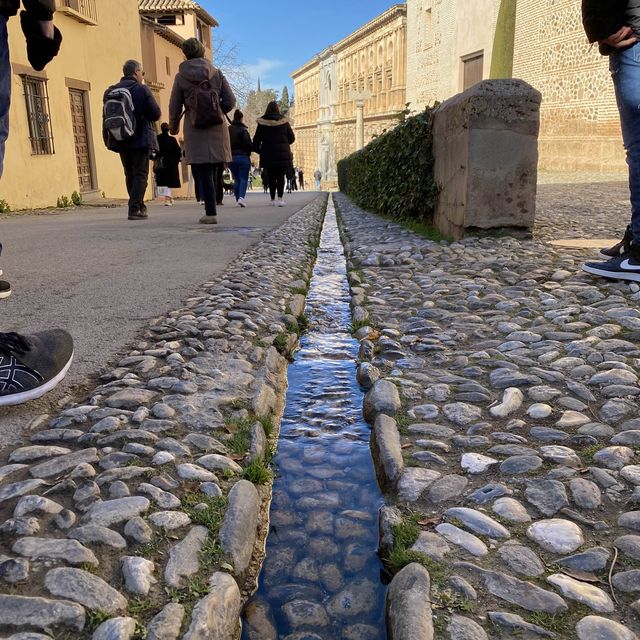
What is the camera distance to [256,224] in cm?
798

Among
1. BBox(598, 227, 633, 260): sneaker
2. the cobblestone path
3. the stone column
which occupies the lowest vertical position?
the cobblestone path

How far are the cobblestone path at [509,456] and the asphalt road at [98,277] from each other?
3.59 feet

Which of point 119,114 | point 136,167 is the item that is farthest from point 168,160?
point 119,114

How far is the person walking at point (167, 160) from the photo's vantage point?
1263 centimetres

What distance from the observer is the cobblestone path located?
1.21 m

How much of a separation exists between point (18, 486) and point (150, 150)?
697 cm

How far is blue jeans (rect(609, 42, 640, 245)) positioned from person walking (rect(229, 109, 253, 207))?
8.61 metres

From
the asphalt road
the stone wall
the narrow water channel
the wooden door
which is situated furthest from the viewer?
the stone wall

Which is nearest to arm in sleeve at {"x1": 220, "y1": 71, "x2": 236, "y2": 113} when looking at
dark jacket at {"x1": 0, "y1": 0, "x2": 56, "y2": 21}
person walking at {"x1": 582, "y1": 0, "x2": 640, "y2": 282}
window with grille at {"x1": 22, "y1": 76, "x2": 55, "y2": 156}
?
person walking at {"x1": 582, "y1": 0, "x2": 640, "y2": 282}

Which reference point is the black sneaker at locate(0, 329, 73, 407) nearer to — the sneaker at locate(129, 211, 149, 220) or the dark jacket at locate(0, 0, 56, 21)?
the dark jacket at locate(0, 0, 56, 21)

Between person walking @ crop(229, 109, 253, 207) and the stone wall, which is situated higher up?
the stone wall

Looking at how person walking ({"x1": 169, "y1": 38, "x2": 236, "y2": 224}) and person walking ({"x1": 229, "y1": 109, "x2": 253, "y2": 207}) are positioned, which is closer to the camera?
person walking ({"x1": 169, "y1": 38, "x2": 236, "y2": 224})

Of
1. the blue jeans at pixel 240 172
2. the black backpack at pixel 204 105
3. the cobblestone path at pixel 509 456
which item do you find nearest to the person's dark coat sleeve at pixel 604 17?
the cobblestone path at pixel 509 456

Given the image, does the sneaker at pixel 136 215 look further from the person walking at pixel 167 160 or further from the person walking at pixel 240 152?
the person walking at pixel 167 160
